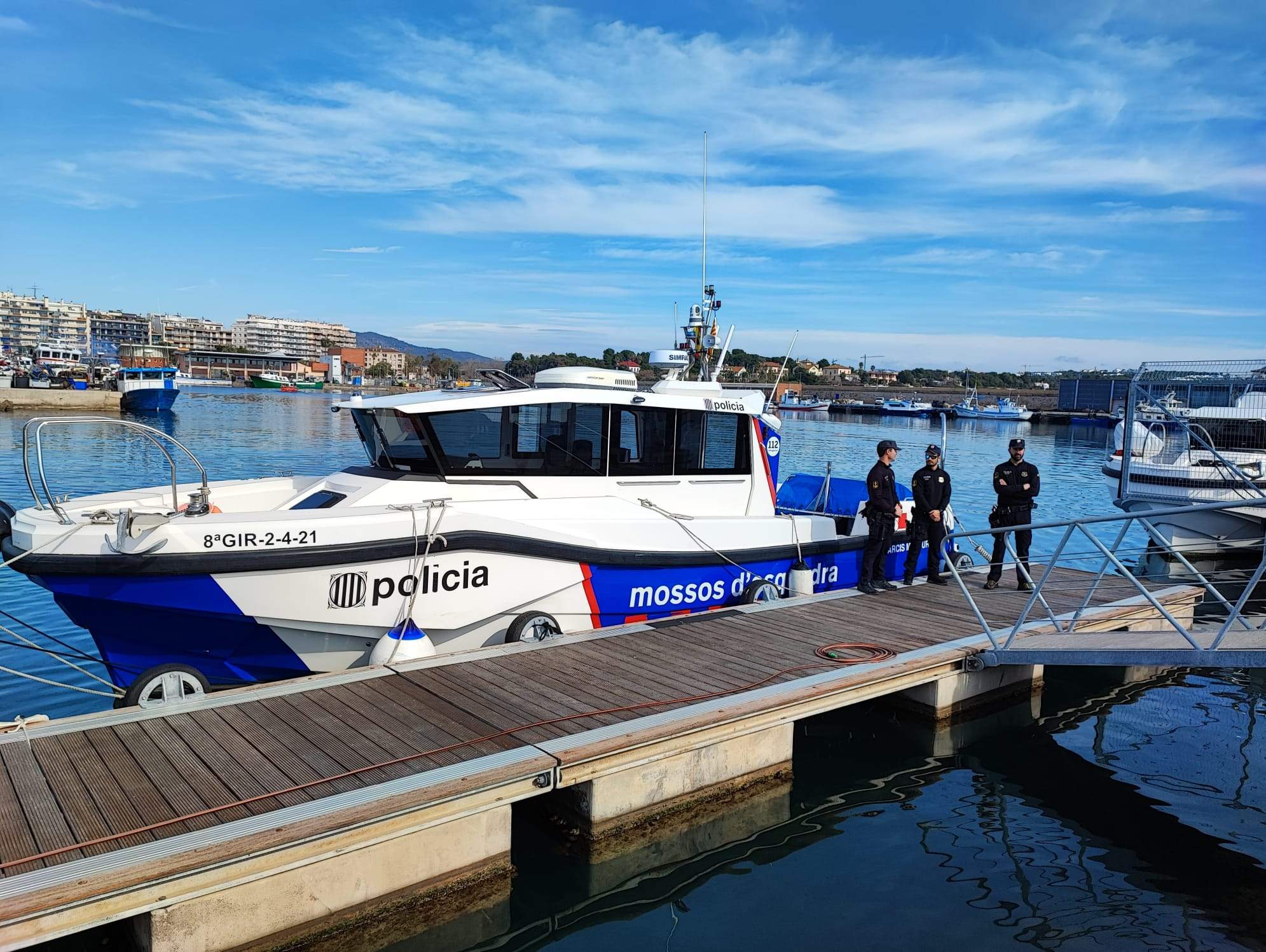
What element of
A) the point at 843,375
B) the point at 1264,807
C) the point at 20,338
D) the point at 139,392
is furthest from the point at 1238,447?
the point at 20,338

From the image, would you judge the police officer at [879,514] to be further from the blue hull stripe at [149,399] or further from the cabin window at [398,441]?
the blue hull stripe at [149,399]

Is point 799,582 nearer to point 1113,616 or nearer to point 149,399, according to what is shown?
point 1113,616


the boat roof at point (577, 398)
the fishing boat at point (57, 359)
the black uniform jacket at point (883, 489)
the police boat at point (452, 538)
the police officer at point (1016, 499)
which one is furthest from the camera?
→ the fishing boat at point (57, 359)

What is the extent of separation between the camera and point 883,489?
30.3 feet

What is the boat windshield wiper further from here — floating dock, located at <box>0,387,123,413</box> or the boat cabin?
floating dock, located at <box>0,387,123,413</box>

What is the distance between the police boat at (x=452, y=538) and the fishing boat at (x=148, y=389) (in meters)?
52.2

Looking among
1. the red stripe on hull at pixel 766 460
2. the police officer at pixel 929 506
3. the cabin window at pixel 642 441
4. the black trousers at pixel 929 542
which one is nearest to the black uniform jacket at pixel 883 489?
the police officer at pixel 929 506

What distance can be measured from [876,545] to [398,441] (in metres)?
5.11

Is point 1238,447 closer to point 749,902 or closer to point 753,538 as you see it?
point 753,538

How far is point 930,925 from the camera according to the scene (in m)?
4.95

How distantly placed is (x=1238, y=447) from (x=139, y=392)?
55659 mm

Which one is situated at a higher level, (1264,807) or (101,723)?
(101,723)

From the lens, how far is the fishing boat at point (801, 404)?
9775 centimetres

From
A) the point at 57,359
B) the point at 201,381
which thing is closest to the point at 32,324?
the point at 201,381
